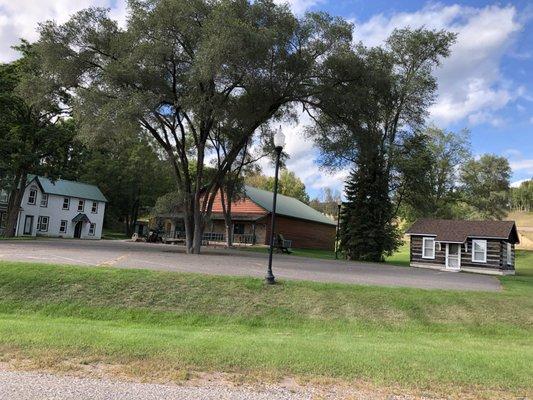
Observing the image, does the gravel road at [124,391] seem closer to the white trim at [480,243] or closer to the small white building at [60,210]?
the white trim at [480,243]

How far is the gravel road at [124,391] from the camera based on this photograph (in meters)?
5.27

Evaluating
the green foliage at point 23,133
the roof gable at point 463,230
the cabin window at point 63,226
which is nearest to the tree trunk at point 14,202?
the green foliage at point 23,133

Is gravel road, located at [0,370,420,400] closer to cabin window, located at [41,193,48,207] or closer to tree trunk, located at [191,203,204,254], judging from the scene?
tree trunk, located at [191,203,204,254]

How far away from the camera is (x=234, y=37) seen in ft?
67.9

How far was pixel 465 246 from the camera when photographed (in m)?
32.2

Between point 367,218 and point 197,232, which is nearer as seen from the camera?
point 197,232

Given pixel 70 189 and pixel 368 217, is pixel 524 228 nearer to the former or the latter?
pixel 368 217

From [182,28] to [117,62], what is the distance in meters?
3.67

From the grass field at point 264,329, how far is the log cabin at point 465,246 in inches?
691

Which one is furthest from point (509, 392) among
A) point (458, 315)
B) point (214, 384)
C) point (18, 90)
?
point (18, 90)

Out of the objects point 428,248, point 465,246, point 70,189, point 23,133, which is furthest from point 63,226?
point 465,246

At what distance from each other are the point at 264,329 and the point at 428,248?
1026 inches

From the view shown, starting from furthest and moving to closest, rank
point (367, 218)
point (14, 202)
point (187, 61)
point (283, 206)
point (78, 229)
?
point (78, 229)
point (283, 206)
point (14, 202)
point (367, 218)
point (187, 61)

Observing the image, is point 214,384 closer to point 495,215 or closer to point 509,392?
point 509,392
